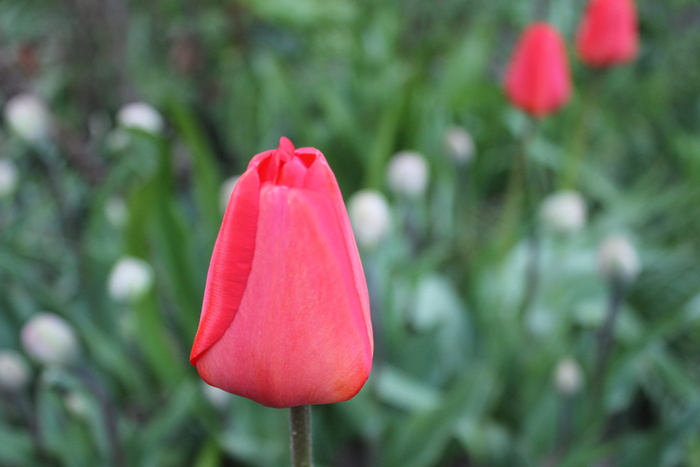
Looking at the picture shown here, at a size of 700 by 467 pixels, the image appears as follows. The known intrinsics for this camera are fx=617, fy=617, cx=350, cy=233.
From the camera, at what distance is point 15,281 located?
1231mm

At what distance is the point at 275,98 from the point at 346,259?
61.4 inches

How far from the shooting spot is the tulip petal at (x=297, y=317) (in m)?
0.30

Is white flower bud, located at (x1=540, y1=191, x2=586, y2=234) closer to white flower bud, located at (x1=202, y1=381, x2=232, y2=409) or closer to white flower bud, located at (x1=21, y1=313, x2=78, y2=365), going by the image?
white flower bud, located at (x1=202, y1=381, x2=232, y2=409)

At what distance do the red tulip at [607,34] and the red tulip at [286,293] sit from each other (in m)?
1.11

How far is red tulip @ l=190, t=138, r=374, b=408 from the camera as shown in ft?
0.98

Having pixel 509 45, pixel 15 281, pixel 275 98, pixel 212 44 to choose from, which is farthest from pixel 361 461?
pixel 509 45

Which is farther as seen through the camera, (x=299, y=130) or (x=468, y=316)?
(x=299, y=130)

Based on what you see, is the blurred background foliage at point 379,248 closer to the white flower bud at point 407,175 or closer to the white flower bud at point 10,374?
the white flower bud at point 10,374

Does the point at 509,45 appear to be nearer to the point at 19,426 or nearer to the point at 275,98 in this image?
the point at 275,98

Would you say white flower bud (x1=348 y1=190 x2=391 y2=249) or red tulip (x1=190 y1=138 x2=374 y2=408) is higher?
white flower bud (x1=348 y1=190 x2=391 y2=249)

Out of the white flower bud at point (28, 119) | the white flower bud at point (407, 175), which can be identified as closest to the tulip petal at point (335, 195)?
the white flower bud at point (407, 175)

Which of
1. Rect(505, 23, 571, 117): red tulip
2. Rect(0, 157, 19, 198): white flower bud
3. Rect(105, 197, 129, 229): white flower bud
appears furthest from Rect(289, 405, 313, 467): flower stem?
Rect(105, 197, 129, 229): white flower bud

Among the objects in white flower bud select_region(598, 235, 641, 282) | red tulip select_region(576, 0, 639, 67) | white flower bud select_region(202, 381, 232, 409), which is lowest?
white flower bud select_region(202, 381, 232, 409)

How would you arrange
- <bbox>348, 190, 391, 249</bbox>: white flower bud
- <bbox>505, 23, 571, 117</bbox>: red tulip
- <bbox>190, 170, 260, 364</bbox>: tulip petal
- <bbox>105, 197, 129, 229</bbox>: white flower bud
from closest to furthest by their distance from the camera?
<bbox>190, 170, 260, 364</bbox>: tulip petal
<bbox>348, 190, 391, 249</bbox>: white flower bud
<bbox>505, 23, 571, 117</bbox>: red tulip
<bbox>105, 197, 129, 229</bbox>: white flower bud
